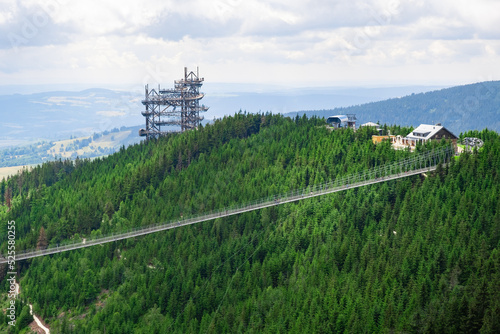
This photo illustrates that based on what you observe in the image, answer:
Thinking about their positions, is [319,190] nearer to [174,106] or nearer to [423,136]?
[423,136]

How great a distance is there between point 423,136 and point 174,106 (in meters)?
60.8

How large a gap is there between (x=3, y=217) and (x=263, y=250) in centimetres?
5811

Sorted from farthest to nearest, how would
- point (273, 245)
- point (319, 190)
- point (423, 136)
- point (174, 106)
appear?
point (174, 106) → point (423, 136) → point (319, 190) → point (273, 245)

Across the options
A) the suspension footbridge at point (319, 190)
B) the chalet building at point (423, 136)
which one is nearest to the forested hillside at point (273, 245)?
the suspension footbridge at point (319, 190)

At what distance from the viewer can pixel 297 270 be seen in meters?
78.8

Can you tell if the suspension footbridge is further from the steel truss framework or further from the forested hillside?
the steel truss framework

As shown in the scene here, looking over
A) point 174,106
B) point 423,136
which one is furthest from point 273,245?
point 174,106

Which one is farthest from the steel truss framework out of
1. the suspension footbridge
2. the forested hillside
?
the suspension footbridge

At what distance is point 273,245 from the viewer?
284 ft

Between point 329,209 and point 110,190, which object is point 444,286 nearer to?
point 329,209

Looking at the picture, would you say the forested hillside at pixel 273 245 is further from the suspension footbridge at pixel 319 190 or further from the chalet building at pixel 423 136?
the chalet building at pixel 423 136

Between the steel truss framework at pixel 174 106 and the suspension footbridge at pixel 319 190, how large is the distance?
45.6 metres

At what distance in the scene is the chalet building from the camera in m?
92.4

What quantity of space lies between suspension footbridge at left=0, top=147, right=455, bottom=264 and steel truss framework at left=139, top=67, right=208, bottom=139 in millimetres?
45554
